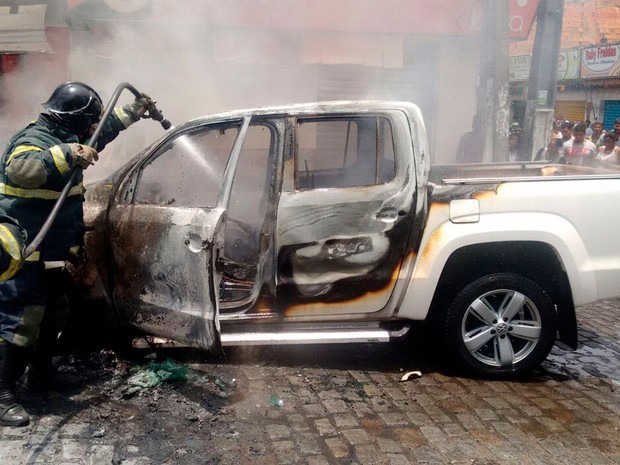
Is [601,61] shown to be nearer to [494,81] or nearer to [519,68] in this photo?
[519,68]

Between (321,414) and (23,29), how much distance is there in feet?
36.4

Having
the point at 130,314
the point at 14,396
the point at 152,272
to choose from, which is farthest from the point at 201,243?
the point at 14,396

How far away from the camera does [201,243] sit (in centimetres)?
353

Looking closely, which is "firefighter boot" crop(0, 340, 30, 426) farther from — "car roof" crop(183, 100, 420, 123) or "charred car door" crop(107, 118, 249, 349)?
"car roof" crop(183, 100, 420, 123)

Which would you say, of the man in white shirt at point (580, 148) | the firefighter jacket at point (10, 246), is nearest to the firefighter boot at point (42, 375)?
the firefighter jacket at point (10, 246)

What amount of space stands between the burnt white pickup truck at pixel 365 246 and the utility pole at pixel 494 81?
5189 millimetres

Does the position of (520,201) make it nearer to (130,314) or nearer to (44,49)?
(130,314)

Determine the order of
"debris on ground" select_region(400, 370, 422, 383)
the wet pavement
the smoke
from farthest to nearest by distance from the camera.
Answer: the smoke
"debris on ground" select_region(400, 370, 422, 383)
the wet pavement

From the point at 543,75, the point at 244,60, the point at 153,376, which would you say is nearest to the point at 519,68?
the point at 543,75

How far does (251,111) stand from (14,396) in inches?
88.5

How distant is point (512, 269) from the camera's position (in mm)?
4086

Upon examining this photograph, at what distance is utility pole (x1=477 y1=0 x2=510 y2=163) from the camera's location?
870 centimetres

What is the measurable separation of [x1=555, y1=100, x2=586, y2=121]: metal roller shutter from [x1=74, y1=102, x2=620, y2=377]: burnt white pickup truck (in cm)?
1814

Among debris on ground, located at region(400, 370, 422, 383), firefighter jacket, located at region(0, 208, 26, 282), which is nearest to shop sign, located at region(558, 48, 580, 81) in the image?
debris on ground, located at region(400, 370, 422, 383)
